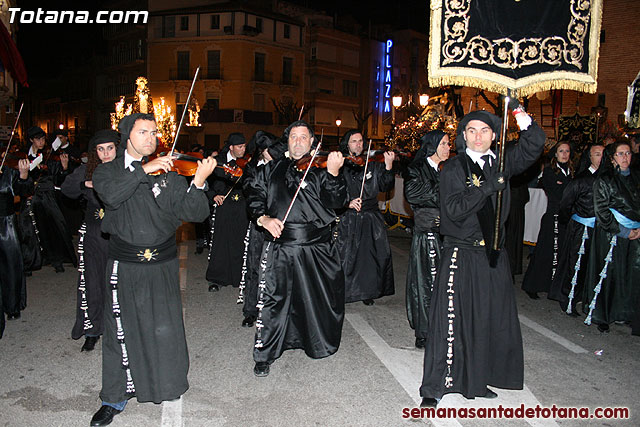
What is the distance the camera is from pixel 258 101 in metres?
44.9

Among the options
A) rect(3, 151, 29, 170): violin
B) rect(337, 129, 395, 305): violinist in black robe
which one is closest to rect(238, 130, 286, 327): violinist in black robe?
rect(337, 129, 395, 305): violinist in black robe

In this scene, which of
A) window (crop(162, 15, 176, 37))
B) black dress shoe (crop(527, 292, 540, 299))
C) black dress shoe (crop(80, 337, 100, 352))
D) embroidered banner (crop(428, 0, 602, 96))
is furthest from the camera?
window (crop(162, 15, 176, 37))

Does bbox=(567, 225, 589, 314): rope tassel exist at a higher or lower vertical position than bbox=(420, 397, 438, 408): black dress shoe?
higher

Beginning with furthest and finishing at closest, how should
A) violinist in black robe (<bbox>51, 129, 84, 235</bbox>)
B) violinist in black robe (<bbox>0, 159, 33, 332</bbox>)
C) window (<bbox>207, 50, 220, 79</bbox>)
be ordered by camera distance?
window (<bbox>207, 50, 220, 79</bbox>) < violinist in black robe (<bbox>51, 129, 84, 235</bbox>) < violinist in black robe (<bbox>0, 159, 33, 332</bbox>)

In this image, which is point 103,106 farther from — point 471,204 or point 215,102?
point 471,204

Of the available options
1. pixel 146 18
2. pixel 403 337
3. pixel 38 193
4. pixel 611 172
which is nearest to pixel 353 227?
pixel 403 337

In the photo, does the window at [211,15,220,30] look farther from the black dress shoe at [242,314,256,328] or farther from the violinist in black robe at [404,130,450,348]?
the violinist in black robe at [404,130,450,348]

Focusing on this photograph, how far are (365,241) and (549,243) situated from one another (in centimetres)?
282

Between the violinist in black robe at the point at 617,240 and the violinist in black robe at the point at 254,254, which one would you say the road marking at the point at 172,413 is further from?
the violinist in black robe at the point at 617,240

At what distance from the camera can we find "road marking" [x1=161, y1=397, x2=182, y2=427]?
386 centimetres

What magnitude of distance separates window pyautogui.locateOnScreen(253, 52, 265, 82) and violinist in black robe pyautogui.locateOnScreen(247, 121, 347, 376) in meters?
41.3

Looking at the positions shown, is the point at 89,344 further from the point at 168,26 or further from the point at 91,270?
the point at 168,26

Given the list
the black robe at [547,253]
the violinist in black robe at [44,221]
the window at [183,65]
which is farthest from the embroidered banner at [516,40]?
the window at [183,65]

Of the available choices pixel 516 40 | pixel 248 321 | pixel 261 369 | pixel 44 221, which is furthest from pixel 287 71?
pixel 261 369
